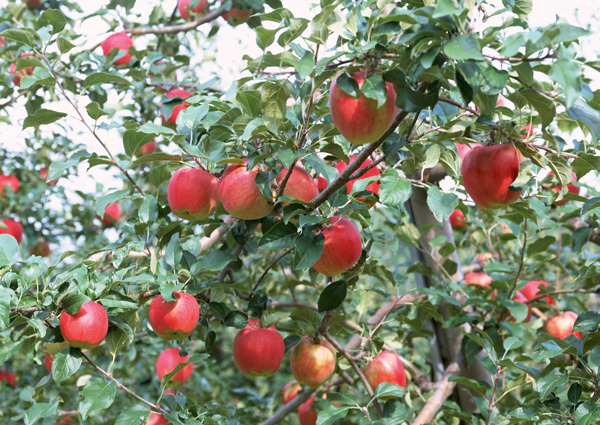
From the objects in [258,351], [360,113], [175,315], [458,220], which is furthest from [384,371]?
[458,220]

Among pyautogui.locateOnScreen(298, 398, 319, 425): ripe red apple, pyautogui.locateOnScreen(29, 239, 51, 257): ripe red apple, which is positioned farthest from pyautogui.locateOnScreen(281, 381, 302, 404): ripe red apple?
pyautogui.locateOnScreen(29, 239, 51, 257): ripe red apple

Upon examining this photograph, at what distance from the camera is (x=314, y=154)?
1.01m

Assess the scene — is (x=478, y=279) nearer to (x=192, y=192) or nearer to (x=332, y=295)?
(x=332, y=295)

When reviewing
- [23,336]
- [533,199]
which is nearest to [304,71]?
[533,199]

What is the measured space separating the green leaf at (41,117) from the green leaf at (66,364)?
0.51 metres

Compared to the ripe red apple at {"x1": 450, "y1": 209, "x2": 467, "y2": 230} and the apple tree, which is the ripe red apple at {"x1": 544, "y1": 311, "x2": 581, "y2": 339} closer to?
the apple tree

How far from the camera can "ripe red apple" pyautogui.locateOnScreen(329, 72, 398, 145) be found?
84 centimetres

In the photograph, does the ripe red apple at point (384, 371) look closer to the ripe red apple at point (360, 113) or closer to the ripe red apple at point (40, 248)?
the ripe red apple at point (360, 113)

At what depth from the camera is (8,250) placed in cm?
119

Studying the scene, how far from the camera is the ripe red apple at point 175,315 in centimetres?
119

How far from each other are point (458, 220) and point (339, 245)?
1476mm

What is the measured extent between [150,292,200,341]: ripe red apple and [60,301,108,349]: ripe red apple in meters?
0.13

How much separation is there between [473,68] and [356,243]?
0.46 m

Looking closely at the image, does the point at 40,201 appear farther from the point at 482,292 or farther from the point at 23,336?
the point at 482,292
